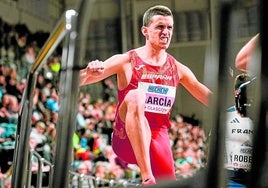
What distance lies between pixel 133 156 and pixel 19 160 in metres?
0.40

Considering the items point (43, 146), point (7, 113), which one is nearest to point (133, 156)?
point (43, 146)

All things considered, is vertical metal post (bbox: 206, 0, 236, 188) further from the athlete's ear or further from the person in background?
the athlete's ear

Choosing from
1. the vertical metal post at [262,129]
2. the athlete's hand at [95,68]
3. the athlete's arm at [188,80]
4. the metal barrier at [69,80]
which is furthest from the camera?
the athlete's hand at [95,68]

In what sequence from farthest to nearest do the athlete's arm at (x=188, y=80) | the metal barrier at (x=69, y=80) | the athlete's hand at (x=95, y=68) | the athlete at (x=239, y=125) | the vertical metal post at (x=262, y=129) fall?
1. the athlete's hand at (x=95, y=68)
2. the athlete's arm at (x=188, y=80)
3. the metal barrier at (x=69, y=80)
4. the athlete at (x=239, y=125)
5. the vertical metal post at (x=262, y=129)

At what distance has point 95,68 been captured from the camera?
930 mm

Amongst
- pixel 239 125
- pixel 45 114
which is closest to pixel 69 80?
pixel 239 125

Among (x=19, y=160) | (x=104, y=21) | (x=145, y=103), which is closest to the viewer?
(x=104, y=21)

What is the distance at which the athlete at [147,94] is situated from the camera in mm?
925

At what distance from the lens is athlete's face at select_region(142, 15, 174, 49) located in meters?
0.94

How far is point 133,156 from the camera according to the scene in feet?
3.13

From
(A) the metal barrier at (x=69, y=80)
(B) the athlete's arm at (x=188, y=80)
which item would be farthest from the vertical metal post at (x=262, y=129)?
(B) the athlete's arm at (x=188, y=80)

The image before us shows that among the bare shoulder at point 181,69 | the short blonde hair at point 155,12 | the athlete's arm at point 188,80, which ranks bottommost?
the athlete's arm at point 188,80

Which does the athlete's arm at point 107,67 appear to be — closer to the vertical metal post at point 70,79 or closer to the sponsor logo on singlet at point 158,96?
the sponsor logo on singlet at point 158,96

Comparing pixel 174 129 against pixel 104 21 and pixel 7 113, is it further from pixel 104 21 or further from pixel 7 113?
pixel 7 113
